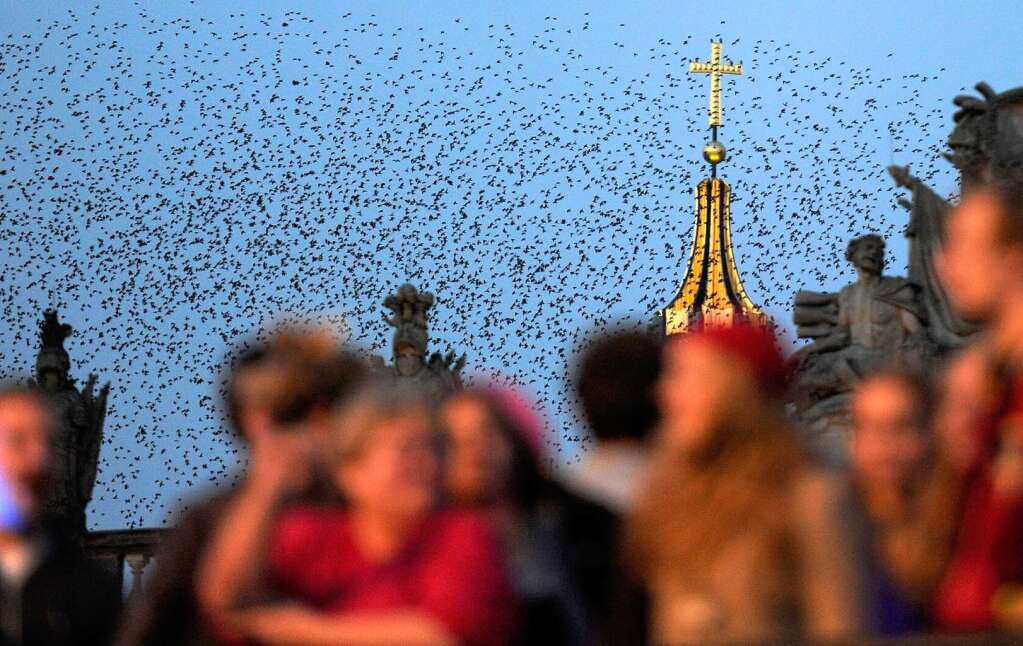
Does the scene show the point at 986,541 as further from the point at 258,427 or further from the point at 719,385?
the point at 258,427

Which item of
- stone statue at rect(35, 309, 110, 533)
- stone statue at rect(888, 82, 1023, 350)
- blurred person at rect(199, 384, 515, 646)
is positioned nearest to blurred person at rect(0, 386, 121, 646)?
blurred person at rect(199, 384, 515, 646)

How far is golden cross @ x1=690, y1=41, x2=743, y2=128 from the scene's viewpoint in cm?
2867

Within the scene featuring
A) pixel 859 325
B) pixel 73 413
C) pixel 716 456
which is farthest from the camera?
pixel 73 413

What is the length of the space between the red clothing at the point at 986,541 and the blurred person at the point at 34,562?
6.83 feet

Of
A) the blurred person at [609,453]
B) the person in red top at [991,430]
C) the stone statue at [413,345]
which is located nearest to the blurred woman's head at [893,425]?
the person in red top at [991,430]

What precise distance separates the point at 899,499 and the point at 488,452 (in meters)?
0.89

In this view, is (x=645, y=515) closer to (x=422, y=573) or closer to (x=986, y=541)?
(x=422, y=573)

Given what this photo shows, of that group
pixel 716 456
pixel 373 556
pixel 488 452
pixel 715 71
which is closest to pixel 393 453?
pixel 373 556

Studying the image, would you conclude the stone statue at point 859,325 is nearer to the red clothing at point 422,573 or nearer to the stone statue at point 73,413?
the stone statue at point 73,413

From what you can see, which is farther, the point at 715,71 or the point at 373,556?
the point at 715,71

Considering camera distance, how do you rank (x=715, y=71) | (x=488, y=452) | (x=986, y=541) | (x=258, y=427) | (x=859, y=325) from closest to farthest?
(x=986, y=541) < (x=488, y=452) < (x=258, y=427) < (x=859, y=325) < (x=715, y=71)

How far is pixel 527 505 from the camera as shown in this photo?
622 cm

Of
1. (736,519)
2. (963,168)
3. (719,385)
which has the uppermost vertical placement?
(963,168)

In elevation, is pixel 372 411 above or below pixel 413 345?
below
